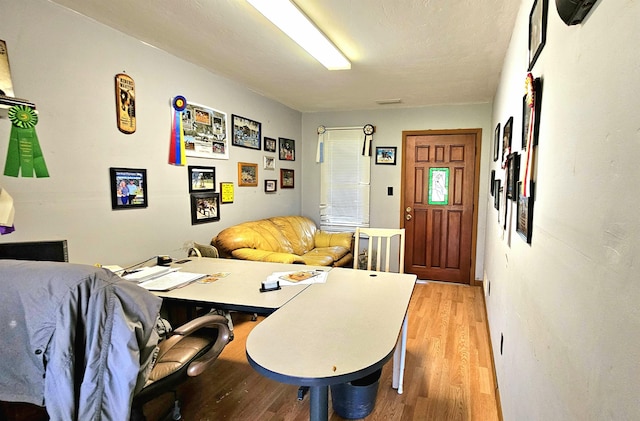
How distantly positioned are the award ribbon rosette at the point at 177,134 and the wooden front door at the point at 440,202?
3.02m

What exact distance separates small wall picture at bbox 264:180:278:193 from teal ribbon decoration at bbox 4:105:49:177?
2569mm

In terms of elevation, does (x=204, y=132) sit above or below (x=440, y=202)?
above

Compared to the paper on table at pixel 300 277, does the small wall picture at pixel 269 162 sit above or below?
above

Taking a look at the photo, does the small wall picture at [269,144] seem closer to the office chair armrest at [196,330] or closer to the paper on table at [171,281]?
the paper on table at [171,281]

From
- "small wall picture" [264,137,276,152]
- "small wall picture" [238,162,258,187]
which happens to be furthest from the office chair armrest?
Answer: "small wall picture" [264,137,276,152]

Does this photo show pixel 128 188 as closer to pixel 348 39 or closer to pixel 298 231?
pixel 348 39

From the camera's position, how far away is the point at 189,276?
213 cm

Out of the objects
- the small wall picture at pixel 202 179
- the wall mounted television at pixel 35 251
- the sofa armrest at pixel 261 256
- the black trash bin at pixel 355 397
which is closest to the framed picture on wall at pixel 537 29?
the black trash bin at pixel 355 397

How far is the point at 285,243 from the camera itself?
4.19 m

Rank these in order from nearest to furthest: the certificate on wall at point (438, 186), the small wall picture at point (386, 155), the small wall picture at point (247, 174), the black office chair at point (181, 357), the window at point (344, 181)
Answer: the black office chair at point (181, 357) < the small wall picture at point (247, 174) < the certificate on wall at point (438, 186) < the small wall picture at point (386, 155) < the window at point (344, 181)

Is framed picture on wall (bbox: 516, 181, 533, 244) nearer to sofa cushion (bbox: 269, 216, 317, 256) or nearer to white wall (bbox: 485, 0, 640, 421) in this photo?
white wall (bbox: 485, 0, 640, 421)

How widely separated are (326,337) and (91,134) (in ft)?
6.90

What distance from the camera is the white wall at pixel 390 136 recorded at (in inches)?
179

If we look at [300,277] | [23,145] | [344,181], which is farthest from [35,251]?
[344,181]
